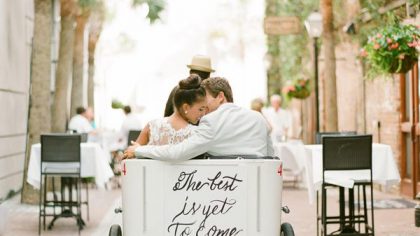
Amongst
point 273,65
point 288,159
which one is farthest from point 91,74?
point 288,159

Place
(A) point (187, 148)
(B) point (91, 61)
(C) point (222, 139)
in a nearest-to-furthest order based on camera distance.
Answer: (A) point (187, 148) → (C) point (222, 139) → (B) point (91, 61)

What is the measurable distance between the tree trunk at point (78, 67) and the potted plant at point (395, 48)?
1230 cm

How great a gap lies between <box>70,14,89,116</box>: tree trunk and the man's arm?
668 inches

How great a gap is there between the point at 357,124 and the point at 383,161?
9891 millimetres

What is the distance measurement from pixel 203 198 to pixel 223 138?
45 centimetres

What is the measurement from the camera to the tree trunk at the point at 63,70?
17797 mm

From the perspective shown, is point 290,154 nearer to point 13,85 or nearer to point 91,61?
point 13,85

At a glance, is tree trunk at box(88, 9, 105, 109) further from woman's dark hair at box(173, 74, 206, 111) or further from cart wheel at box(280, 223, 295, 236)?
cart wheel at box(280, 223, 295, 236)

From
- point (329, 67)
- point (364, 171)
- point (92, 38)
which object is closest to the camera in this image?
point (364, 171)

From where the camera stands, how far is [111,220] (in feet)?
42.3

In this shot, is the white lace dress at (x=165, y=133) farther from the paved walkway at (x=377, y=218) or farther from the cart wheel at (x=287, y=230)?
the paved walkway at (x=377, y=218)

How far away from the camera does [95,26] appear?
2769 cm

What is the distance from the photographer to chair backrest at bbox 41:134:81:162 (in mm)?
11812

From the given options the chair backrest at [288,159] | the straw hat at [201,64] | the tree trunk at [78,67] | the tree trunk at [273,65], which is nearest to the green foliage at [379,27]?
the chair backrest at [288,159]
